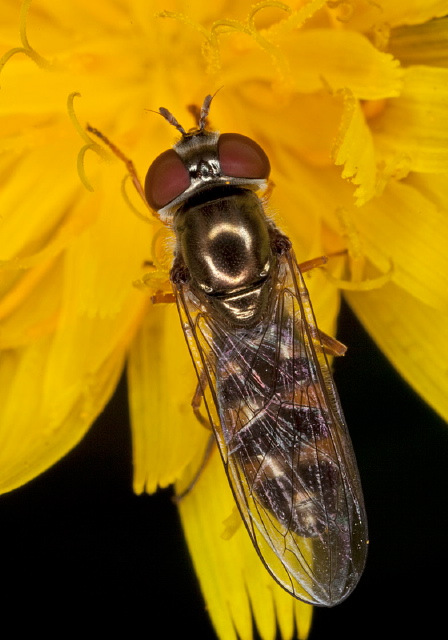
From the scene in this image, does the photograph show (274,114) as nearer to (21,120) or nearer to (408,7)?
(408,7)

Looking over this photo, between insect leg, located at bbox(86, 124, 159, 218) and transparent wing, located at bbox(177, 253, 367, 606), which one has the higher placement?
insect leg, located at bbox(86, 124, 159, 218)

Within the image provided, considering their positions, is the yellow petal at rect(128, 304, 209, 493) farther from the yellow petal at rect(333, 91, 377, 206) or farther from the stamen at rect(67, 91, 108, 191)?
the yellow petal at rect(333, 91, 377, 206)

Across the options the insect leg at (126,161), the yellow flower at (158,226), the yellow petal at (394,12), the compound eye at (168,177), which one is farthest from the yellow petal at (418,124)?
the insect leg at (126,161)

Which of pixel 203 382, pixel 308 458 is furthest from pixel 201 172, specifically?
pixel 308 458

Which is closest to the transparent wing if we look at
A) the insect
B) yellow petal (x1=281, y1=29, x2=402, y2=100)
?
the insect

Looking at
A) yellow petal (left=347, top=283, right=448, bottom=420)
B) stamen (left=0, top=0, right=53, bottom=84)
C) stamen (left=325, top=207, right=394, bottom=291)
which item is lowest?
yellow petal (left=347, top=283, right=448, bottom=420)

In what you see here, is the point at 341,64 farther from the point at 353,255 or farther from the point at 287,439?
the point at 287,439
